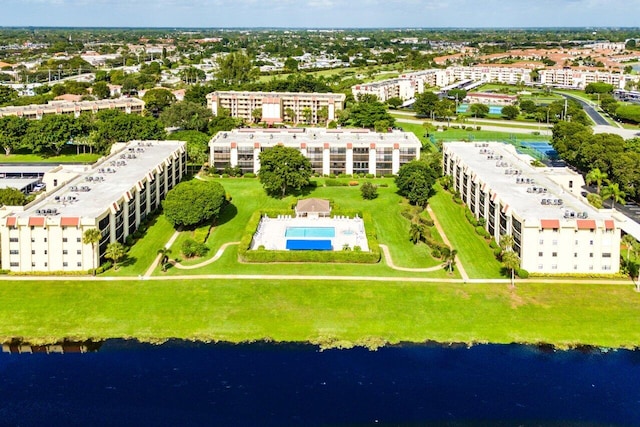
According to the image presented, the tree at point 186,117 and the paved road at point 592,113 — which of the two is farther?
the paved road at point 592,113

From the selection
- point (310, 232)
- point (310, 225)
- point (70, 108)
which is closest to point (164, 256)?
point (310, 232)

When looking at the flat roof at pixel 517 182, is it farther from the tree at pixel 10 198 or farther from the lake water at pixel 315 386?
the tree at pixel 10 198

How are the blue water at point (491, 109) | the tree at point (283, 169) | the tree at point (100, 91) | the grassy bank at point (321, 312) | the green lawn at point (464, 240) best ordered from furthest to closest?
the blue water at point (491, 109), the tree at point (100, 91), the tree at point (283, 169), the green lawn at point (464, 240), the grassy bank at point (321, 312)

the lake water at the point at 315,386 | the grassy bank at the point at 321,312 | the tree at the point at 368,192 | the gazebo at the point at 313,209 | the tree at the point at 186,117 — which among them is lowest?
the lake water at the point at 315,386

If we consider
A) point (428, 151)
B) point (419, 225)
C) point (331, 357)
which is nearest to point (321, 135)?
point (428, 151)

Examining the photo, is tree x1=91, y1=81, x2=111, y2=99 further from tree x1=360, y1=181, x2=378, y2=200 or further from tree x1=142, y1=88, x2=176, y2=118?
tree x1=360, y1=181, x2=378, y2=200

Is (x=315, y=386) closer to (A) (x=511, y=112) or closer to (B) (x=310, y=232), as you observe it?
(B) (x=310, y=232)

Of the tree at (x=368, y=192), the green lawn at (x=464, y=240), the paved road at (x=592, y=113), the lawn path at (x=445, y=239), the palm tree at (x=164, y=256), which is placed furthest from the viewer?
the paved road at (x=592, y=113)

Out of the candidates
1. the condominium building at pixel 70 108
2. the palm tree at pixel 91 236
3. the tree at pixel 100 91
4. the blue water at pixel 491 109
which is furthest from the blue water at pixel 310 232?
the tree at pixel 100 91
